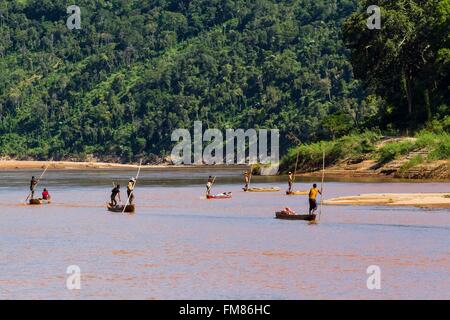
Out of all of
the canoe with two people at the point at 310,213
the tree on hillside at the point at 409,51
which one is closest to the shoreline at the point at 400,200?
the canoe with two people at the point at 310,213

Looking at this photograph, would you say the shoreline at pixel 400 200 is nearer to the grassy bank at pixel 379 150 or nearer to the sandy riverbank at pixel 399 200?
the sandy riverbank at pixel 399 200

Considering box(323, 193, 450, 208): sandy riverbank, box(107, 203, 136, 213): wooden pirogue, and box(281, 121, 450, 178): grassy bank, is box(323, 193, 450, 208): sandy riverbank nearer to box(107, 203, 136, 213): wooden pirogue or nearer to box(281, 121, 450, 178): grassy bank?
box(107, 203, 136, 213): wooden pirogue

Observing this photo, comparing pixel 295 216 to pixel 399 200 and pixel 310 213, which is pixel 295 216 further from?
pixel 399 200

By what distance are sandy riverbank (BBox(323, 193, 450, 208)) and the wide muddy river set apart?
5.49 ft

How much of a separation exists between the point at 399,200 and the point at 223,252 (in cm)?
2351

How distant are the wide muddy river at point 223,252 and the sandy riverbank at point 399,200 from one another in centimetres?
167

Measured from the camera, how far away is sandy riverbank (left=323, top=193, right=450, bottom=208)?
217 feet

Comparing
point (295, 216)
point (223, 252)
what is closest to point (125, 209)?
point (295, 216)

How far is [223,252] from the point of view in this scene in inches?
1847

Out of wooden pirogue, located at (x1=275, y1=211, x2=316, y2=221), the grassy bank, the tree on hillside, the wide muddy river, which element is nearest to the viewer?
the wide muddy river

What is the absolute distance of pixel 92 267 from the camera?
1673 inches

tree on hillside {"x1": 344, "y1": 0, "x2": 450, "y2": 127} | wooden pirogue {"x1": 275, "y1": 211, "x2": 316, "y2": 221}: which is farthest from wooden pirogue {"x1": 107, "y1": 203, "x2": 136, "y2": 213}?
tree on hillside {"x1": 344, "y1": 0, "x2": 450, "y2": 127}
